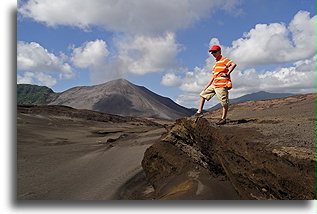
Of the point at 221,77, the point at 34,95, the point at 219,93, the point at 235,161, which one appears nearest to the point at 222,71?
the point at 221,77

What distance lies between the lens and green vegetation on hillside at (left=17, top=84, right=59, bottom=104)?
9253 cm

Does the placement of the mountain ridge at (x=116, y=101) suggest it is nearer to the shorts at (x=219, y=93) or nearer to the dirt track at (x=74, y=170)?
the dirt track at (x=74, y=170)

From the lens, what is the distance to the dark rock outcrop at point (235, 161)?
256cm

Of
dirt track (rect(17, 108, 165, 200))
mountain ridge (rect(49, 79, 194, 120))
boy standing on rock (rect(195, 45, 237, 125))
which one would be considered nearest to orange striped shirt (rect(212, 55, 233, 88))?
boy standing on rock (rect(195, 45, 237, 125))

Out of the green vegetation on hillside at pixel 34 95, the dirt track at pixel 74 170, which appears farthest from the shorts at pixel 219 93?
the green vegetation on hillside at pixel 34 95

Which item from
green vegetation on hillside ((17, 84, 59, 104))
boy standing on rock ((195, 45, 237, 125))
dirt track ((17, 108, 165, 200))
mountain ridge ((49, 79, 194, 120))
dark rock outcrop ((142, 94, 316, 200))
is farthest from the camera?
green vegetation on hillside ((17, 84, 59, 104))

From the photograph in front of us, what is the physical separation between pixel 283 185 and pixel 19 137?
1193 centimetres

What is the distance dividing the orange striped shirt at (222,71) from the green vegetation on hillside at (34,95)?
308ft

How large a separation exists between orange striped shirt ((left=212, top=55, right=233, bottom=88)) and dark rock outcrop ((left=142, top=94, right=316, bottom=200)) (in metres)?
0.87


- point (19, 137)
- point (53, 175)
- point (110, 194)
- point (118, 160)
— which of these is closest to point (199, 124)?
point (110, 194)

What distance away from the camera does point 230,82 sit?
4629 millimetres

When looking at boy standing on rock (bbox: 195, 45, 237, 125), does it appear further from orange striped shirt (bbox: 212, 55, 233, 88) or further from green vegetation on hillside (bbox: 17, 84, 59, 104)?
green vegetation on hillside (bbox: 17, 84, 59, 104)

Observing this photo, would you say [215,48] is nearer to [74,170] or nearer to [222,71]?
[222,71]

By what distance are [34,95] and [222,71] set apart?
345 ft
